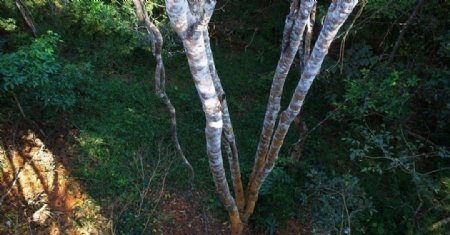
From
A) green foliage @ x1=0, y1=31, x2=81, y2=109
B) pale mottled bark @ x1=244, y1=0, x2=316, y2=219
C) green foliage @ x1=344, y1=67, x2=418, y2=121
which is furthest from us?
green foliage @ x1=344, y1=67, x2=418, y2=121

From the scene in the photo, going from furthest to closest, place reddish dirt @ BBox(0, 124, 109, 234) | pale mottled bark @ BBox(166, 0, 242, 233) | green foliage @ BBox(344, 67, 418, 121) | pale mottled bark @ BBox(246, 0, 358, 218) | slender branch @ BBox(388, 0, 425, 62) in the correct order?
slender branch @ BBox(388, 0, 425, 62) → green foliage @ BBox(344, 67, 418, 121) → reddish dirt @ BBox(0, 124, 109, 234) → pale mottled bark @ BBox(246, 0, 358, 218) → pale mottled bark @ BBox(166, 0, 242, 233)

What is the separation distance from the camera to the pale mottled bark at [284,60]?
317 centimetres

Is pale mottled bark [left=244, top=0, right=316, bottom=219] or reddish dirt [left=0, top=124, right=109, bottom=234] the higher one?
pale mottled bark [left=244, top=0, right=316, bottom=219]

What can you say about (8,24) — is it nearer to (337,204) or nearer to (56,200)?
(56,200)

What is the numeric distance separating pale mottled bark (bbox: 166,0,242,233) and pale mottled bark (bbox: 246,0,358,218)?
1.71 feet

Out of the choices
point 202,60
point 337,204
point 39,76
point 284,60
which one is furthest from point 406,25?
point 39,76

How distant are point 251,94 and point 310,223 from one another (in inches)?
112

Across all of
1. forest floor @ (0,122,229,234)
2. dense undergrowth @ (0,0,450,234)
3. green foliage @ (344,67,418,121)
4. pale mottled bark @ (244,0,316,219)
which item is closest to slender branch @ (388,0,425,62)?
dense undergrowth @ (0,0,450,234)

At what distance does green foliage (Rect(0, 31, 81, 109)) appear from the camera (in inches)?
180

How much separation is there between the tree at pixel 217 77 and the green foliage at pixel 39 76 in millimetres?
1528

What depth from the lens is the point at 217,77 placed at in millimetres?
3633

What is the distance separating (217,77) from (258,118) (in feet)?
10.1

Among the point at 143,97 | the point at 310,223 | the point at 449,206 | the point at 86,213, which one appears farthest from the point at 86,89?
the point at 449,206

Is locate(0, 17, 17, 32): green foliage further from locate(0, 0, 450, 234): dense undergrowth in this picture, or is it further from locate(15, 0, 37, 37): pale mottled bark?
locate(15, 0, 37, 37): pale mottled bark
